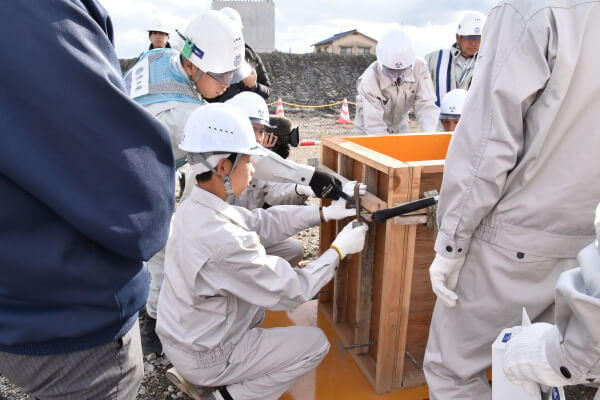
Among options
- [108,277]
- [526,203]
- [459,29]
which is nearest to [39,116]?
[108,277]

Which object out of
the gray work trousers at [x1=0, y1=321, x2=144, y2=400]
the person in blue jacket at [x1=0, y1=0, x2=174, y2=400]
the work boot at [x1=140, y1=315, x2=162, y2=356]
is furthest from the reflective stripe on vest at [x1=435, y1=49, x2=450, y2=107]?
the gray work trousers at [x1=0, y1=321, x2=144, y2=400]

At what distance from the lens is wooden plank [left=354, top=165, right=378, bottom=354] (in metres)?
2.56

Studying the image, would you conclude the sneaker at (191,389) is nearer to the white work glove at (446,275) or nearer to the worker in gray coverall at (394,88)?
the white work glove at (446,275)

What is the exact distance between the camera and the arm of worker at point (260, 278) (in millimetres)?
2066

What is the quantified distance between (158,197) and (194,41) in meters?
1.89

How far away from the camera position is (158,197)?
1229 millimetres

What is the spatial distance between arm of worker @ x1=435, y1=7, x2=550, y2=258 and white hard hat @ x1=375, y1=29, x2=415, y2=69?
229 cm

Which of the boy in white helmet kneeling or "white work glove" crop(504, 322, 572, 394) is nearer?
"white work glove" crop(504, 322, 572, 394)

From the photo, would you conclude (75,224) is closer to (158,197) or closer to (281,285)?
(158,197)

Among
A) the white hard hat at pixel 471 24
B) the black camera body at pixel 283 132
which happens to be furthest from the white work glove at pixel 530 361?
the white hard hat at pixel 471 24

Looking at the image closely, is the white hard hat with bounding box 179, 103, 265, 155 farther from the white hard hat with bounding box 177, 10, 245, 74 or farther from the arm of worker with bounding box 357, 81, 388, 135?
the arm of worker with bounding box 357, 81, 388, 135

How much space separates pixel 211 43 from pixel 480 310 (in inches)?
87.7

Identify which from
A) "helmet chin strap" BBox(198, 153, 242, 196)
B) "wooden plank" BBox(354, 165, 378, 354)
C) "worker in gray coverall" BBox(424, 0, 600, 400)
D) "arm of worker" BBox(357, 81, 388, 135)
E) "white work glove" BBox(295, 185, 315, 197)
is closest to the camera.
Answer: "worker in gray coverall" BBox(424, 0, 600, 400)

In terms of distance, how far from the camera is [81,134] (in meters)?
1.07
